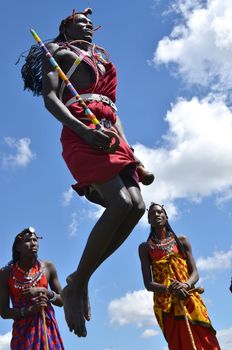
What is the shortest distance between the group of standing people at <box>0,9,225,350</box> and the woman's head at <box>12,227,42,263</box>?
0.01 meters

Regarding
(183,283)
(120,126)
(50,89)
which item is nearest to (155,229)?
(183,283)

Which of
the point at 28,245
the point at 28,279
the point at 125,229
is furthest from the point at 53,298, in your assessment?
the point at 125,229

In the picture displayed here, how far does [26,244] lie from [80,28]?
3.25 meters

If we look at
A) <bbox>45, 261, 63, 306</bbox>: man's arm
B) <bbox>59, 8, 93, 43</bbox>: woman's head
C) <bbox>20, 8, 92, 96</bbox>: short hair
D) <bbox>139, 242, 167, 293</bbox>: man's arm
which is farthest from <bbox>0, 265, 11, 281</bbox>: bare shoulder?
<bbox>59, 8, 93, 43</bbox>: woman's head

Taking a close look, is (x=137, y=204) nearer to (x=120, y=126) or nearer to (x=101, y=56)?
(x=120, y=126)

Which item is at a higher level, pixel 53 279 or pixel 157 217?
pixel 157 217

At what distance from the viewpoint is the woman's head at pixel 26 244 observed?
22.3ft

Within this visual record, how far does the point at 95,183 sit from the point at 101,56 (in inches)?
58.1

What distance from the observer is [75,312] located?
135 inches

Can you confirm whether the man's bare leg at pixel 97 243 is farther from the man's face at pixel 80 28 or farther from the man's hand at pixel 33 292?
the man's hand at pixel 33 292

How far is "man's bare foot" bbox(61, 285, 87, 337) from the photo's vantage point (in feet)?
11.2

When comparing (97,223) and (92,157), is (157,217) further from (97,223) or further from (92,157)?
(97,223)

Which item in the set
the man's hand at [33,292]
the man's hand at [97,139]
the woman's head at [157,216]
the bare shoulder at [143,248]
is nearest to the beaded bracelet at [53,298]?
the man's hand at [33,292]

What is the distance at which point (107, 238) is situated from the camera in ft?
11.2
